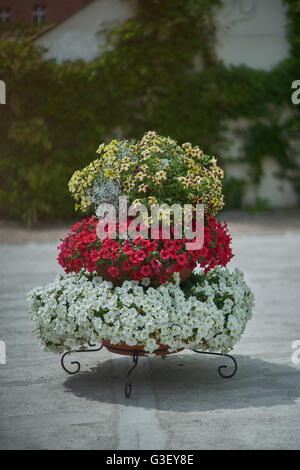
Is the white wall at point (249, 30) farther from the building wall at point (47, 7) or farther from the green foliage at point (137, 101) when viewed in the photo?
the building wall at point (47, 7)

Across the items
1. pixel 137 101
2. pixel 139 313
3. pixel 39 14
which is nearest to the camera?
pixel 139 313

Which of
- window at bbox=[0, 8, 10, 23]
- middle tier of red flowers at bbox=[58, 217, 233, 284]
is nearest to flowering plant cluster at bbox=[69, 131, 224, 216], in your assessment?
middle tier of red flowers at bbox=[58, 217, 233, 284]

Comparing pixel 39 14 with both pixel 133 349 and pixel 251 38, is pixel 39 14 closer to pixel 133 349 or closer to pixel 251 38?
pixel 251 38

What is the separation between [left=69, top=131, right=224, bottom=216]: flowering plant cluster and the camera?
12.7 ft

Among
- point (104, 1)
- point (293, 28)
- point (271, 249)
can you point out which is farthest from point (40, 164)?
point (293, 28)

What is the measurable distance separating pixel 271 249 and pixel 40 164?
4.92m

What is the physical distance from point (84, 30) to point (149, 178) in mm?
9789

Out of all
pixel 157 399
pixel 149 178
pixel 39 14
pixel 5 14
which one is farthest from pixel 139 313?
pixel 39 14

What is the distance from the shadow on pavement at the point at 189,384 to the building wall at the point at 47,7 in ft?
33.9

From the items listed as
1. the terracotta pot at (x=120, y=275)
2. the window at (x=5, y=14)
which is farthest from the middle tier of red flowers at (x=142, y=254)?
the window at (x=5, y=14)

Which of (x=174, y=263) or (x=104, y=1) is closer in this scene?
(x=174, y=263)

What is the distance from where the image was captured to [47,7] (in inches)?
551
